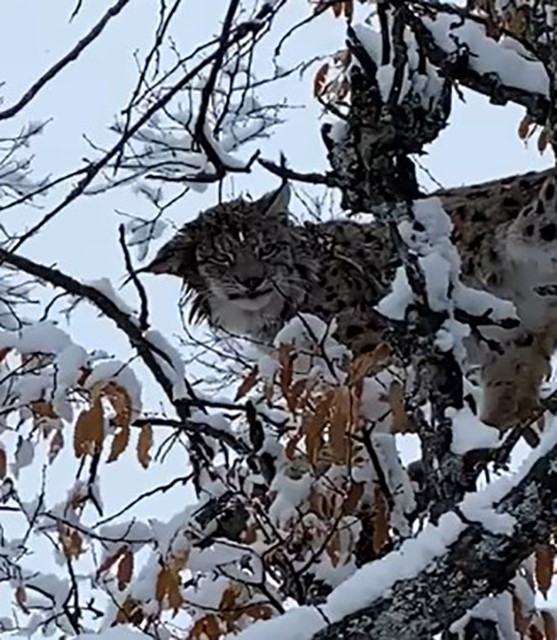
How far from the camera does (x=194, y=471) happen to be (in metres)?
3.55

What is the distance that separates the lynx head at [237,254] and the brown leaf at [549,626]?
217 cm

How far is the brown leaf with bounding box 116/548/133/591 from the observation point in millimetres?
3547

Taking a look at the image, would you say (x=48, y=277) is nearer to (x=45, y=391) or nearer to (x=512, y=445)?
(x=45, y=391)

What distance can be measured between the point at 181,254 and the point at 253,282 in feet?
1.09

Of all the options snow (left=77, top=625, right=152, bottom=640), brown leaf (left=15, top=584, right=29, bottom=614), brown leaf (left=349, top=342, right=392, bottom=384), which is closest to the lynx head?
brown leaf (left=15, top=584, right=29, bottom=614)

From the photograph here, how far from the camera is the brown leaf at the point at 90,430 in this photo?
9.68ft

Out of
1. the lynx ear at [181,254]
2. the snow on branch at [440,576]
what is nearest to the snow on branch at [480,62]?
the snow on branch at [440,576]

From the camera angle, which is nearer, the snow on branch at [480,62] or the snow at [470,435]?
the snow at [470,435]

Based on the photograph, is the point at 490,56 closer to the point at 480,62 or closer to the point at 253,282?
the point at 480,62

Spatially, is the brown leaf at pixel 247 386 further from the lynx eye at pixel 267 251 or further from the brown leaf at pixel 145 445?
the lynx eye at pixel 267 251

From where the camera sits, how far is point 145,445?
3.24m

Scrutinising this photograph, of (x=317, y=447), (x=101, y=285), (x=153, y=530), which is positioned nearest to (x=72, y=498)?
(x=153, y=530)

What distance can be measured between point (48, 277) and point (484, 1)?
1599mm

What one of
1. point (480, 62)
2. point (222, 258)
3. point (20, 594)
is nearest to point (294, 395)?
point (480, 62)
